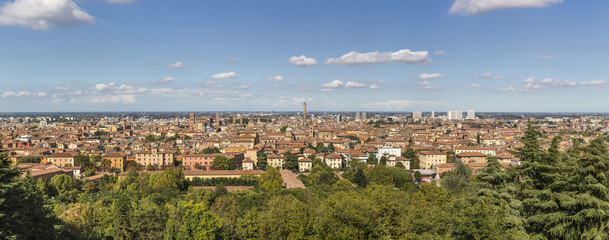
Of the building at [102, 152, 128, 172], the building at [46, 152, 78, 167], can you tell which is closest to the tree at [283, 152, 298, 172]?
the building at [102, 152, 128, 172]

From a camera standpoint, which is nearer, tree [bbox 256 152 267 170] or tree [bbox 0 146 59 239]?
tree [bbox 0 146 59 239]

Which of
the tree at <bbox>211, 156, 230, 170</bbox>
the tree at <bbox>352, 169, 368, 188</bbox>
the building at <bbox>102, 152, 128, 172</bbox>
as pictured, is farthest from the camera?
the building at <bbox>102, 152, 128, 172</bbox>

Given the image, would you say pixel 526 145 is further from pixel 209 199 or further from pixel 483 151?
pixel 483 151

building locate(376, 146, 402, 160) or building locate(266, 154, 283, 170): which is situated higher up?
building locate(376, 146, 402, 160)

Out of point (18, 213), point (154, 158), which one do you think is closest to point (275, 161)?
point (154, 158)

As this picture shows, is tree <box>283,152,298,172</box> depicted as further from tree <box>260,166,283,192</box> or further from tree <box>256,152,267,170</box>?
tree <box>260,166,283,192</box>

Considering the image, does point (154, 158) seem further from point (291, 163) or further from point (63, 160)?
point (291, 163)
